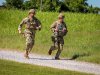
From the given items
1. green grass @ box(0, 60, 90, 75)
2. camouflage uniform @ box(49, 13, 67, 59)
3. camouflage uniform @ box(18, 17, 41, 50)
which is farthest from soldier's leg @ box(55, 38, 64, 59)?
green grass @ box(0, 60, 90, 75)

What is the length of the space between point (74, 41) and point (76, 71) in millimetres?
9782

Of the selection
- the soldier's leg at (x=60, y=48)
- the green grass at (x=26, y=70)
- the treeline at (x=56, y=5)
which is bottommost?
the treeline at (x=56, y=5)

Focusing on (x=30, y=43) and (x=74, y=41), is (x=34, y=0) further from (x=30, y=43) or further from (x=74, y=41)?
(x=30, y=43)

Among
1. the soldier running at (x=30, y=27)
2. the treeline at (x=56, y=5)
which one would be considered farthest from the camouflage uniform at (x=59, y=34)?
the treeline at (x=56, y=5)

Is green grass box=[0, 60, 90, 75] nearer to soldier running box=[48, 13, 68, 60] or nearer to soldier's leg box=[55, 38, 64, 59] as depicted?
soldier's leg box=[55, 38, 64, 59]

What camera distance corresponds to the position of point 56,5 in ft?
277

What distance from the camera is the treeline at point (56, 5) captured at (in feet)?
277

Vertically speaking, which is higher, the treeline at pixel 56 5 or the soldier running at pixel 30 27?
the soldier running at pixel 30 27

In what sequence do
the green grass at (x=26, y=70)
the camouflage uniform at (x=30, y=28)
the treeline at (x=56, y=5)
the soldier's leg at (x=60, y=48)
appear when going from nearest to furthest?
the green grass at (x=26, y=70)
the camouflage uniform at (x=30, y=28)
the soldier's leg at (x=60, y=48)
the treeline at (x=56, y=5)

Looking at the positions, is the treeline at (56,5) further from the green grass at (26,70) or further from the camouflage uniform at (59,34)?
the green grass at (26,70)

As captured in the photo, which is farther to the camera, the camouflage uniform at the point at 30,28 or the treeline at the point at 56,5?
the treeline at the point at 56,5

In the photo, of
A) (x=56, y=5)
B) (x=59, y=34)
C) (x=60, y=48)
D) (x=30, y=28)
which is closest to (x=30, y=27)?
(x=30, y=28)

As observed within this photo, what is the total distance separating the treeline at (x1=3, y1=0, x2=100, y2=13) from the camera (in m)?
84.3

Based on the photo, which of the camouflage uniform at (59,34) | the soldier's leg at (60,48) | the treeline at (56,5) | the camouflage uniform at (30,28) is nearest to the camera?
the camouflage uniform at (30,28)
